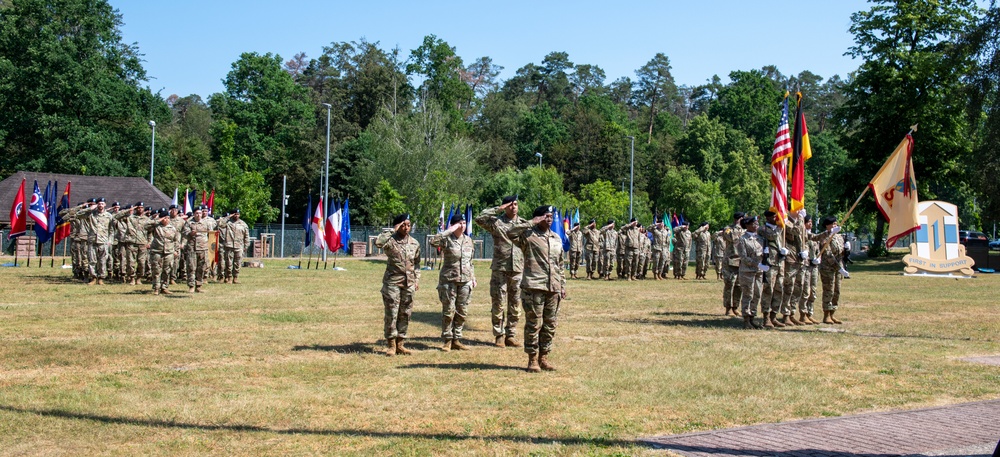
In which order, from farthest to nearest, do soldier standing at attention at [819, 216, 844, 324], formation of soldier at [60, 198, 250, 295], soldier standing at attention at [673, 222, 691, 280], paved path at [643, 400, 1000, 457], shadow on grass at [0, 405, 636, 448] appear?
1. soldier standing at attention at [673, 222, 691, 280]
2. formation of soldier at [60, 198, 250, 295]
3. soldier standing at attention at [819, 216, 844, 324]
4. shadow on grass at [0, 405, 636, 448]
5. paved path at [643, 400, 1000, 457]

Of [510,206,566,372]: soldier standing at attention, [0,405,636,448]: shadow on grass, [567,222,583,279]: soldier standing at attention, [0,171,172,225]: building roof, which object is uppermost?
[0,171,172,225]: building roof

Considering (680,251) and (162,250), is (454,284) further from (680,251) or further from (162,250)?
(680,251)

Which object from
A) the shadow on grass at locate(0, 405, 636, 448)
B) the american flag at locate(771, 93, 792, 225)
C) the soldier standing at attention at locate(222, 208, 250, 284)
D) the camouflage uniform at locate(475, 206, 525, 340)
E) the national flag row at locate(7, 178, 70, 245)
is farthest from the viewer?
the national flag row at locate(7, 178, 70, 245)

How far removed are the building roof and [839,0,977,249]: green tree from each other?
41.7 metres

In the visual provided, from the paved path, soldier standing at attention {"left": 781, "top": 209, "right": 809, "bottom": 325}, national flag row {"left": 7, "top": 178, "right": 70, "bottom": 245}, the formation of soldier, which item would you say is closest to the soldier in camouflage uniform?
the formation of soldier

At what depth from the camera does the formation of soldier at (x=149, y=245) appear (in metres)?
22.2

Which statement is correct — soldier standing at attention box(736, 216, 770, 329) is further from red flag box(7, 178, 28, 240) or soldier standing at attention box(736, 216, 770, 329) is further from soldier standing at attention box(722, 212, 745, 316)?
red flag box(7, 178, 28, 240)

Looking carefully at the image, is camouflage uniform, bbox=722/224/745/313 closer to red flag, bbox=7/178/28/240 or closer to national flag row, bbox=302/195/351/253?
national flag row, bbox=302/195/351/253

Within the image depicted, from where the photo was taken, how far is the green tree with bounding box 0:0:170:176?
59969mm

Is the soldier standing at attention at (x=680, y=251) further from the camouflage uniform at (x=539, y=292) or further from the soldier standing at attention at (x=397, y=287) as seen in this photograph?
the camouflage uniform at (x=539, y=292)

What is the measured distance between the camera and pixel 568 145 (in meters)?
89.8

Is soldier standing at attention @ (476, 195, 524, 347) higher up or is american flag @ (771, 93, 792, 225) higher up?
american flag @ (771, 93, 792, 225)

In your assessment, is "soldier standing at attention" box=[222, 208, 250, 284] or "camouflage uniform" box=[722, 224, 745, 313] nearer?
"camouflage uniform" box=[722, 224, 745, 313]

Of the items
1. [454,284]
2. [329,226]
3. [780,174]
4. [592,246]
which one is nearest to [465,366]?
[454,284]
